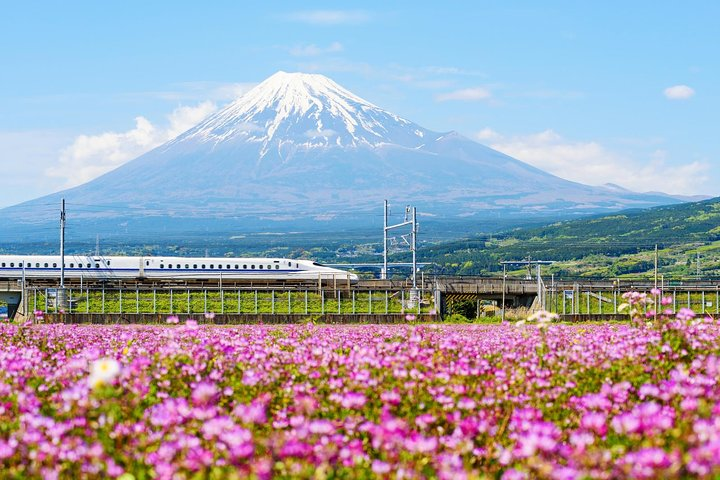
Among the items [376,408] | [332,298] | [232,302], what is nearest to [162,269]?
[232,302]

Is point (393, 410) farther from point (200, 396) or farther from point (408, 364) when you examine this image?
point (200, 396)

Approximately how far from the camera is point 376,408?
981cm

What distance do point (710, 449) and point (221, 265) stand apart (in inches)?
3451

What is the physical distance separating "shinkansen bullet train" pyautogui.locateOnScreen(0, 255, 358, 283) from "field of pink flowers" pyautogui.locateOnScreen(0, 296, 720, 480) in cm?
7482

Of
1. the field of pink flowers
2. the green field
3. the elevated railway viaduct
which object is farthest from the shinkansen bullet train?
the field of pink flowers

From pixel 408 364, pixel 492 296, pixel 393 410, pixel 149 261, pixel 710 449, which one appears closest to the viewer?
pixel 710 449

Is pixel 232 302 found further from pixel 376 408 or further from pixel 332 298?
pixel 376 408

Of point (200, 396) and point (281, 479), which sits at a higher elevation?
point (200, 396)

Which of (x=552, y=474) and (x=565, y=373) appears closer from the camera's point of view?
(x=552, y=474)

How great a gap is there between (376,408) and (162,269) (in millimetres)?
83696

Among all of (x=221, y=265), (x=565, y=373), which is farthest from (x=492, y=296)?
(x=565, y=373)

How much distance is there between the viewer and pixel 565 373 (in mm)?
11297

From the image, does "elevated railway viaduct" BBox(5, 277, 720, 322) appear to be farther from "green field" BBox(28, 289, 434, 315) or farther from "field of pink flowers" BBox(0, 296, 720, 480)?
"field of pink flowers" BBox(0, 296, 720, 480)

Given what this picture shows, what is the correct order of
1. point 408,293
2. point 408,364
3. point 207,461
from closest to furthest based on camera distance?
1. point 207,461
2. point 408,364
3. point 408,293
